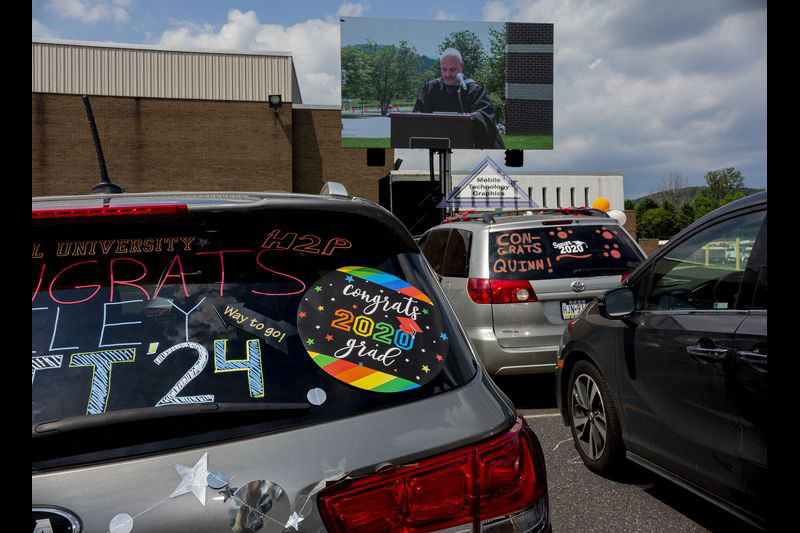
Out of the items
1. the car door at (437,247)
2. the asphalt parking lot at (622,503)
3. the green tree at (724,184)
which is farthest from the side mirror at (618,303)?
the green tree at (724,184)

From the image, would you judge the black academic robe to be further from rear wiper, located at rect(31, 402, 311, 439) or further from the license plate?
rear wiper, located at rect(31, 402, 311, 439)

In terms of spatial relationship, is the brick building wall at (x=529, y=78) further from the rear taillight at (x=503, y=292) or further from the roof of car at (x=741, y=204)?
the roof of car at (x=741, y=204)

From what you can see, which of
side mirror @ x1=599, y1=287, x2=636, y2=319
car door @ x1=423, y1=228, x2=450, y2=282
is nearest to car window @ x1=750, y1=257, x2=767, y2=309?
side mirror @ x1=599, y1=287, x2=636, y2=319

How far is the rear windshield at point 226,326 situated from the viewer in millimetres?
1463

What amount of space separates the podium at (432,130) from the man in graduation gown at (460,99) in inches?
14.4

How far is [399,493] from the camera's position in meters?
1.42

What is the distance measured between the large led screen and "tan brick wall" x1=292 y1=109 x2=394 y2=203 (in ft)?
34.6

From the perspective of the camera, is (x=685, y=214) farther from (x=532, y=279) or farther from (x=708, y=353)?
(x=708, y=353)

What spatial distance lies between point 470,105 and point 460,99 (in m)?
0.65

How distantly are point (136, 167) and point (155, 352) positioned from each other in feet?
134
